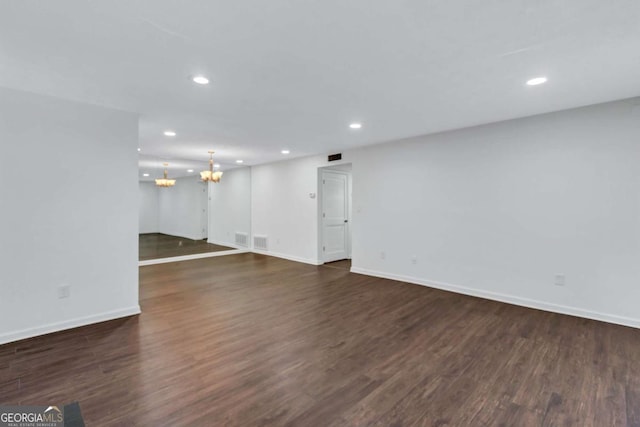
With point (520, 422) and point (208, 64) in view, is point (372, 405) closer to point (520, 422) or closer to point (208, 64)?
point (520, 422)

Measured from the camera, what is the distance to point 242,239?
27.7ft

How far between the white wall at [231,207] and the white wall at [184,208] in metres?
0.32

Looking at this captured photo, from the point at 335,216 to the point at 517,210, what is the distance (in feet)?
12.9

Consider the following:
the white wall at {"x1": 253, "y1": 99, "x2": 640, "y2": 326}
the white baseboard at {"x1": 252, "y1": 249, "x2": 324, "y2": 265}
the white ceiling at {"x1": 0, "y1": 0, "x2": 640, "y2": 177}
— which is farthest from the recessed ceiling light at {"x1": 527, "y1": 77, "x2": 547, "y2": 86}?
the white baseboard at {"x1": 252, "y1": 249, "x2": 324, "y2": 265}

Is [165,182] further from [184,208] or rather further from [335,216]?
[335,216]

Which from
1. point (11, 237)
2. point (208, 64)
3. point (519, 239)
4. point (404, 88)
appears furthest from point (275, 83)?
point (519, 239)

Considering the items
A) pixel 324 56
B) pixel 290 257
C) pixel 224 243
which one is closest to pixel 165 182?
pixel 224 243

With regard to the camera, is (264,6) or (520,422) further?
(520,422)

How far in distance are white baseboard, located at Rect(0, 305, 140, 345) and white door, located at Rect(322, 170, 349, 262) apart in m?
4.16

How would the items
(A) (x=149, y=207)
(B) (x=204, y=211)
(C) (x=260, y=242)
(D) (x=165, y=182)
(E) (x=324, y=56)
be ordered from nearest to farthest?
1. (E) (x=324, y=56)
2. (A) (x=149, y=207)
3. (D) (x=165, y=182)
4. (B) (x=204, y=211)
5. (C) (x=260, y=242)

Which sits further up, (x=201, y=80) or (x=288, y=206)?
(x=201, y=80)

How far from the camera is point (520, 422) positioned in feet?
6.11

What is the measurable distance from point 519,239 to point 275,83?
12.6 feet

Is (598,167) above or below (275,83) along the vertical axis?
below
